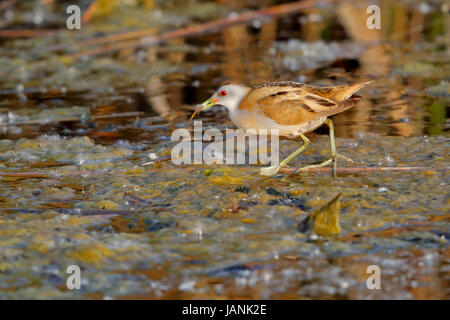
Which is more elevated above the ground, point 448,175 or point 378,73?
point 378,73

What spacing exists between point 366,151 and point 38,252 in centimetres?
315

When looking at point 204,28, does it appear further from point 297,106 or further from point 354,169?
point 354,169

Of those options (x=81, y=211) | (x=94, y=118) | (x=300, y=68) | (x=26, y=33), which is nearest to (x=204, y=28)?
(x=300, y=68)

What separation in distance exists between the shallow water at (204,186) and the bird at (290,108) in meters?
0.35

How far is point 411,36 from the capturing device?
11.5 meters

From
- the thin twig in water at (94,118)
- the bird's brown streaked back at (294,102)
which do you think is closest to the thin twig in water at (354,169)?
the bird's brown streaked back at (294,102)

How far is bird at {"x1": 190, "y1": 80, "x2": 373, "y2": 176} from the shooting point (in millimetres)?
5977

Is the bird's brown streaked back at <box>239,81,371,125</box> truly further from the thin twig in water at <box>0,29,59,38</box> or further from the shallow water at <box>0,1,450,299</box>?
the thin twig in water at <box>0,29,59,38</box>

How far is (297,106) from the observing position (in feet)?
19.6

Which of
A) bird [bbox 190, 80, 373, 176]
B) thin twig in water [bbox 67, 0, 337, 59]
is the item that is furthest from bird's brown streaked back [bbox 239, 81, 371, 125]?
thin twig in water [bbox 67, 0, 337, 59]

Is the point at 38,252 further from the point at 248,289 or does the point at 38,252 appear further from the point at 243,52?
the point at 243,52

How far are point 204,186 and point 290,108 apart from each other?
36.9 inches
